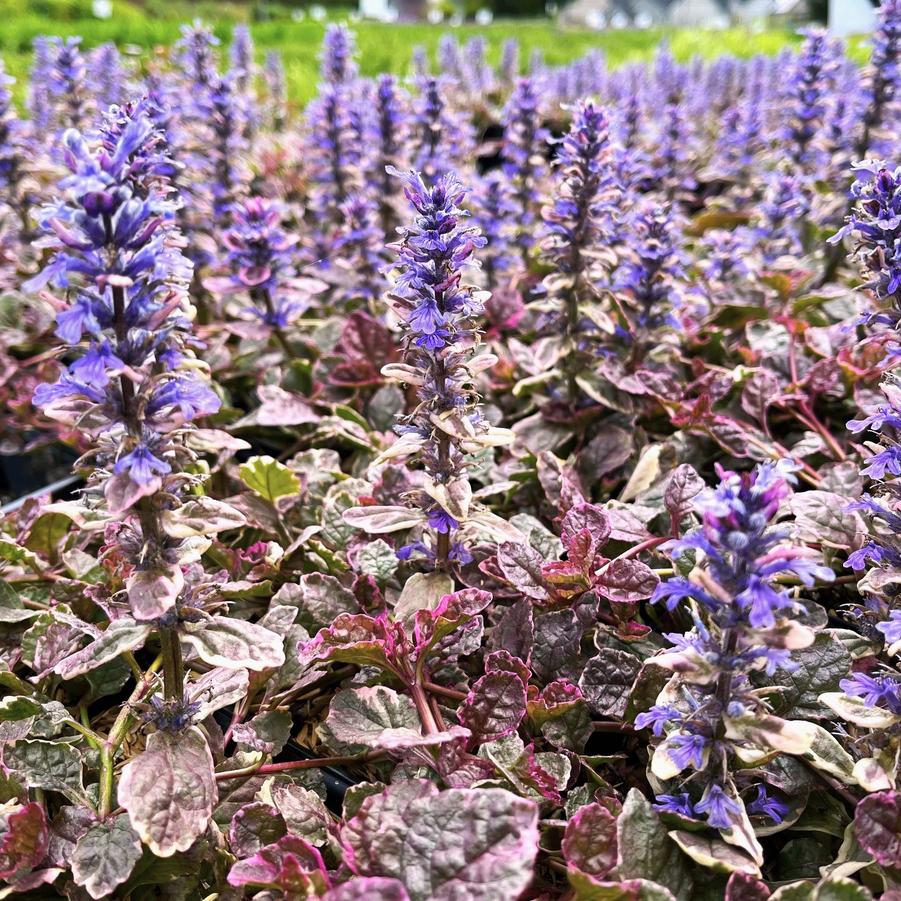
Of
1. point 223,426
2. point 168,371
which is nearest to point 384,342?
point 223,426

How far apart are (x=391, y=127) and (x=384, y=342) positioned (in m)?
1.12

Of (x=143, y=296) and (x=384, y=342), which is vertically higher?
(x=143, y=296)

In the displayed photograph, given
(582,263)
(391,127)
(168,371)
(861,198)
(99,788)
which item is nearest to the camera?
(168,371)

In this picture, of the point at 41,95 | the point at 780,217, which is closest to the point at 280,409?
the point at 780,217

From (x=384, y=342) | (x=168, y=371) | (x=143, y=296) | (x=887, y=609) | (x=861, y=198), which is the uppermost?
(x=861, y=198)

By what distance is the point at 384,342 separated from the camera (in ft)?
9.21

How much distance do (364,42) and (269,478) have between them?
966 centimetres

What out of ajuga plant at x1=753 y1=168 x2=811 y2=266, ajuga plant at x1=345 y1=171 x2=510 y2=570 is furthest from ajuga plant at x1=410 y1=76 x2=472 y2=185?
ajuga plant at x1=345 y1=171 x2=510 y2=570

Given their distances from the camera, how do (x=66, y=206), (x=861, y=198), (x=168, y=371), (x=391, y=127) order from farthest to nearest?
(x=391, y=127)
(x=861, y=198)
(x=168, y=371)
(x=66, y=206)

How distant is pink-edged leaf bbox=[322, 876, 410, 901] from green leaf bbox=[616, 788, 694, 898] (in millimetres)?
426

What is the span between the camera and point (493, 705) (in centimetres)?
168

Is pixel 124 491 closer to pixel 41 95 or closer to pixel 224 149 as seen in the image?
pixel 224 149

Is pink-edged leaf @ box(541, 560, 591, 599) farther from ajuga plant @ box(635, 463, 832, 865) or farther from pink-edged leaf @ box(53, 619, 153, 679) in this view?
pink-edged leaf @ box(53, 619, 153, 679)

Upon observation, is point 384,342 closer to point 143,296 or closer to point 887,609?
point 143,296
